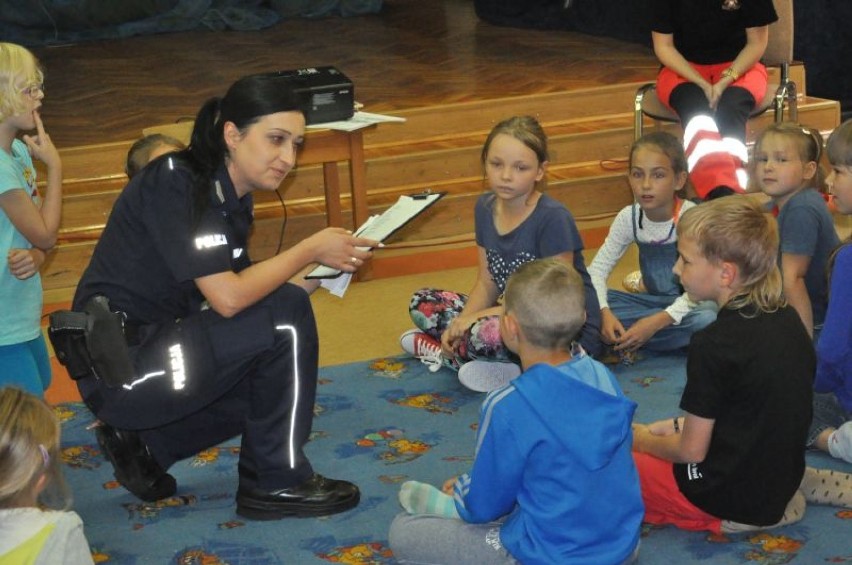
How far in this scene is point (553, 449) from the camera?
2418mm

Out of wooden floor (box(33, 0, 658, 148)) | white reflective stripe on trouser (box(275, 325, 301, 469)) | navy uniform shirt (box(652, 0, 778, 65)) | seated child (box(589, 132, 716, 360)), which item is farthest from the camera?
wooden floor (box(33, 0, 658, 148))

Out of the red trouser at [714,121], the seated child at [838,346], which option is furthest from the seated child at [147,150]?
the red trouser at [714,121]

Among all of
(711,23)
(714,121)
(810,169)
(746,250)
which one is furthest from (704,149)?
(746,250)

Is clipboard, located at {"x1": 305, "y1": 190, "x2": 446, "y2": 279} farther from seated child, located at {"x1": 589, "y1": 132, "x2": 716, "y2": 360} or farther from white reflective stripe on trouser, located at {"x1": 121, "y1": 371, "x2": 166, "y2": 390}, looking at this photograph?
seated child, located at {"x1": 589, "y1": 132, "x2": 716, "y2": 360}

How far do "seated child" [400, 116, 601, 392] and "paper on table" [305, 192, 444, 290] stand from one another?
44 centimetres

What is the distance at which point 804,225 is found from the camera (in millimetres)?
3625

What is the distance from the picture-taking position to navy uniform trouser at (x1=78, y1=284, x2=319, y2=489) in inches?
116

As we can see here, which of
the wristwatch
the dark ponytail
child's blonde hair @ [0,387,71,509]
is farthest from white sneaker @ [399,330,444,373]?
child's blonde hair @ [0,387,71,509]

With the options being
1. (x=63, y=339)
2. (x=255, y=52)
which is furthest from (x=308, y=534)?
(x=255, y=52)

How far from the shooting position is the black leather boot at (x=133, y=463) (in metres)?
3.13

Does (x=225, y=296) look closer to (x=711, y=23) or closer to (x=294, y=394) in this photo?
(x=294, y=394)

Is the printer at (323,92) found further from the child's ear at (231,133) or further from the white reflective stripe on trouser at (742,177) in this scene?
the child's ear at (231,133)

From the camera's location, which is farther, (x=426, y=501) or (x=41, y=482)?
(x=426, y=501)

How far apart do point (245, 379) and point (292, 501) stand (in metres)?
0.32
